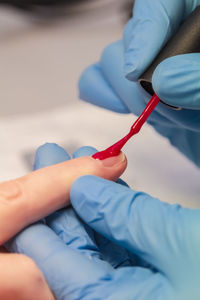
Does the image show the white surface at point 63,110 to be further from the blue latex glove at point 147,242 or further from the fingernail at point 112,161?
the blue latex glove at point 147,242

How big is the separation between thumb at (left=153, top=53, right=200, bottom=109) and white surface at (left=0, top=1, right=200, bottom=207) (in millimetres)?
363

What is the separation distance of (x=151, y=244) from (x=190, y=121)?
449 mm

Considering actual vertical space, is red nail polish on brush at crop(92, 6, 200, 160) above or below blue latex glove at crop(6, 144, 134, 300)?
above

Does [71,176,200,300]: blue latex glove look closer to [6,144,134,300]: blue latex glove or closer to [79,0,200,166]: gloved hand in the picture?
[6,144,134,300]: blue latex glove

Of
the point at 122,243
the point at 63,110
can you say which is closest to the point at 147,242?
the point at 122,243

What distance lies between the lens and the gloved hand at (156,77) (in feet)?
3.03

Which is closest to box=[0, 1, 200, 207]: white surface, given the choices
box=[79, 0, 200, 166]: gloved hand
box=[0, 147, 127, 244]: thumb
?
box=[79, 0, 200, 166]: gloved hand

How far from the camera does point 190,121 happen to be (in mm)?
1097

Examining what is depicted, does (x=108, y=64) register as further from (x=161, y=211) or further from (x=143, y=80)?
(x=161, y=211)

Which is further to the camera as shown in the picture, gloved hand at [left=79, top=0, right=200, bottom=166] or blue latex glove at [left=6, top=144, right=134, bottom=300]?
gloved hand at [left=79, top=0, right=200, bottom=166]

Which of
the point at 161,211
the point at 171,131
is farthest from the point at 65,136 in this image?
the point at 161,211

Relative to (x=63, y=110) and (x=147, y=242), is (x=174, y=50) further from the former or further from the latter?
(x=63, y=110)

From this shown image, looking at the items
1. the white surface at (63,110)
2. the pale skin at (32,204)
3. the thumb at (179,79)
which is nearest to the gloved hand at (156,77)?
the thumb at (179,79)

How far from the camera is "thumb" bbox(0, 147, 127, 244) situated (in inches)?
31.8
